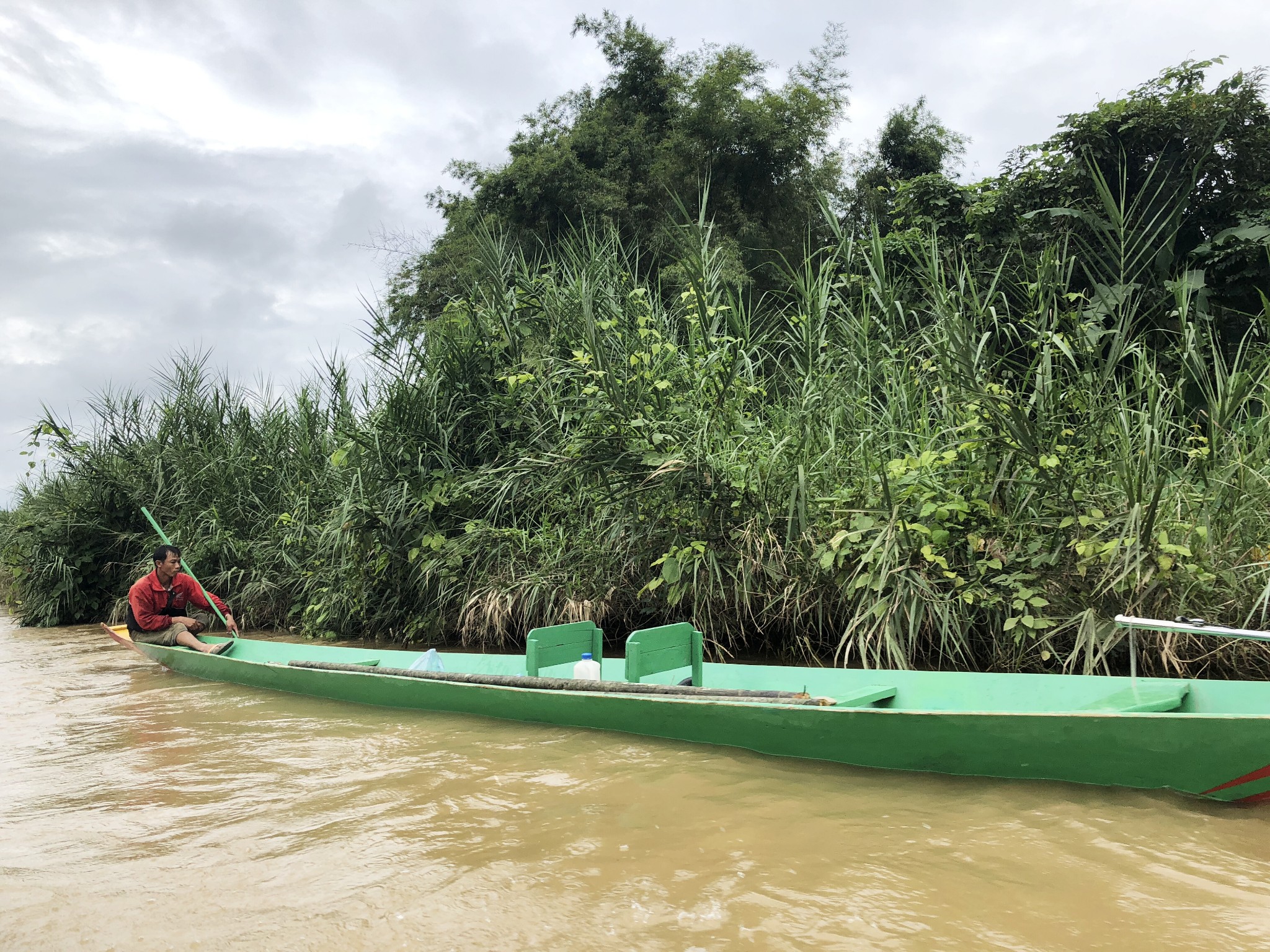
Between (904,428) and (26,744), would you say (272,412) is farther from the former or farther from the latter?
(904,428)

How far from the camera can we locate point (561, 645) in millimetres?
4992

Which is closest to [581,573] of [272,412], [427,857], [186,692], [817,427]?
[817,427]

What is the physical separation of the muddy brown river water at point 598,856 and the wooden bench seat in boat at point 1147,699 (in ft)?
1.16

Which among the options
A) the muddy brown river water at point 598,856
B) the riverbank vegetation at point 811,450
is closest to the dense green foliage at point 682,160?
the riverbank vegetation at point 811,450

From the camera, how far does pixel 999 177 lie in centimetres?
1059

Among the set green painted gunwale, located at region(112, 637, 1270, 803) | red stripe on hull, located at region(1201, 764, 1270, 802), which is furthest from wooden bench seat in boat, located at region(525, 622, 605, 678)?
red stripe on hull, located at region(1201, 764, 1270, 802)

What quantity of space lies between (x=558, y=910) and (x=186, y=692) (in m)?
4.83

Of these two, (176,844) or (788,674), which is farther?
(788,674)

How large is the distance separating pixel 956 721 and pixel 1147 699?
0.82 meters

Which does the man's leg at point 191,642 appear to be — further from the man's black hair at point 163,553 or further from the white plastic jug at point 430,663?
the white plastic jug at point 430,663

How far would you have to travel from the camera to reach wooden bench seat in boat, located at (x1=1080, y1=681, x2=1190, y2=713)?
3.27m

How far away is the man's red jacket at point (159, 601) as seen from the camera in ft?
22.9

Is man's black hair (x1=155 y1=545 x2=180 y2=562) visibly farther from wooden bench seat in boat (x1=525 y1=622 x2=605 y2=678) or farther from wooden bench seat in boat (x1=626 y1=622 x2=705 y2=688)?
wooden bench seat in boat (x1=626 y1=622 x2=705 y2=688)

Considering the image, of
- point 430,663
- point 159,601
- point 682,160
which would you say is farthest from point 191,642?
point 682,160
